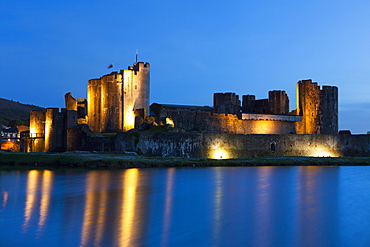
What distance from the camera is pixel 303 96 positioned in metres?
48.2

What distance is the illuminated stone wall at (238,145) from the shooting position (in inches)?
1299

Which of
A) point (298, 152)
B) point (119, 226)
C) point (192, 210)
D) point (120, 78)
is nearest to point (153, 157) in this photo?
point (120, 78)

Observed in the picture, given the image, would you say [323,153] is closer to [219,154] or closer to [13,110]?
[219,154]

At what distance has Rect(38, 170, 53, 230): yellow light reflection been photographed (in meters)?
13.1

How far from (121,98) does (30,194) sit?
2201cm

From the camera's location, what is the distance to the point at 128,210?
46.7 ft

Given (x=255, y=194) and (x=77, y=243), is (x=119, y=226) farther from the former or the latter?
(x=255, y=194)

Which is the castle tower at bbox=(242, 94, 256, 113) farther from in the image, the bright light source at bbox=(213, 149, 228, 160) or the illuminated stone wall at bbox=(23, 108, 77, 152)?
the illuminated stone wall at bbox=(23, 108, 77, 152)

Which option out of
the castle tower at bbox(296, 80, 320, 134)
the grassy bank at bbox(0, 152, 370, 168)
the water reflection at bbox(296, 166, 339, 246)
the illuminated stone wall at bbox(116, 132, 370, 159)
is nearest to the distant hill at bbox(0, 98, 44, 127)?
the grassy bank at bbox(0, 152, 370, 168)

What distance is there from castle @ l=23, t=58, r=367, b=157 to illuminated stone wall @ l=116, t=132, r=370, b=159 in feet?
0.28

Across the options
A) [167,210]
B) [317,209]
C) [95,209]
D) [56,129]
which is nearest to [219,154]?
[56,129]

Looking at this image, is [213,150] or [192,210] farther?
[213,150]

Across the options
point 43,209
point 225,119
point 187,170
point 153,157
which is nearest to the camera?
point 43,209

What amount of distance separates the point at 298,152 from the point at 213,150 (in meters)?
7.32
